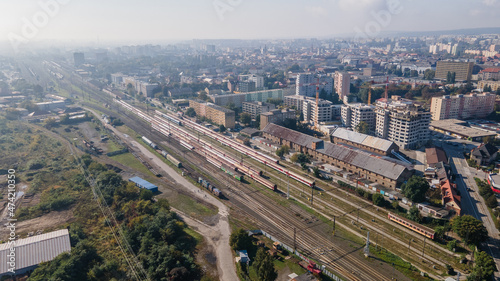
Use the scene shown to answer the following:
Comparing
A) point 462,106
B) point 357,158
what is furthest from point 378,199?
point 462,106

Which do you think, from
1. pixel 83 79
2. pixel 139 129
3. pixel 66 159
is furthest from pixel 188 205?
pixel 83 79

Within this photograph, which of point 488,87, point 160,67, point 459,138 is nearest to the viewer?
point 459,138

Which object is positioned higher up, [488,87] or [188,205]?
[488,87]

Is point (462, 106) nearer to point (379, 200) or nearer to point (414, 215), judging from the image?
point (379, 200)

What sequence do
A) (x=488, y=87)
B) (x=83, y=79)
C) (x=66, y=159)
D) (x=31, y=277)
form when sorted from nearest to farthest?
(x=31, y=277)
(x=66, y=159)
(x=488, y=87)
(x=83, y=79)

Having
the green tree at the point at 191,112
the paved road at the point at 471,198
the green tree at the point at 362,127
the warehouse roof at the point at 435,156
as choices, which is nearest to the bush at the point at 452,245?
the paved road at the point at 471,198

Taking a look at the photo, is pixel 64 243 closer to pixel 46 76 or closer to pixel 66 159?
pixel 66 159
